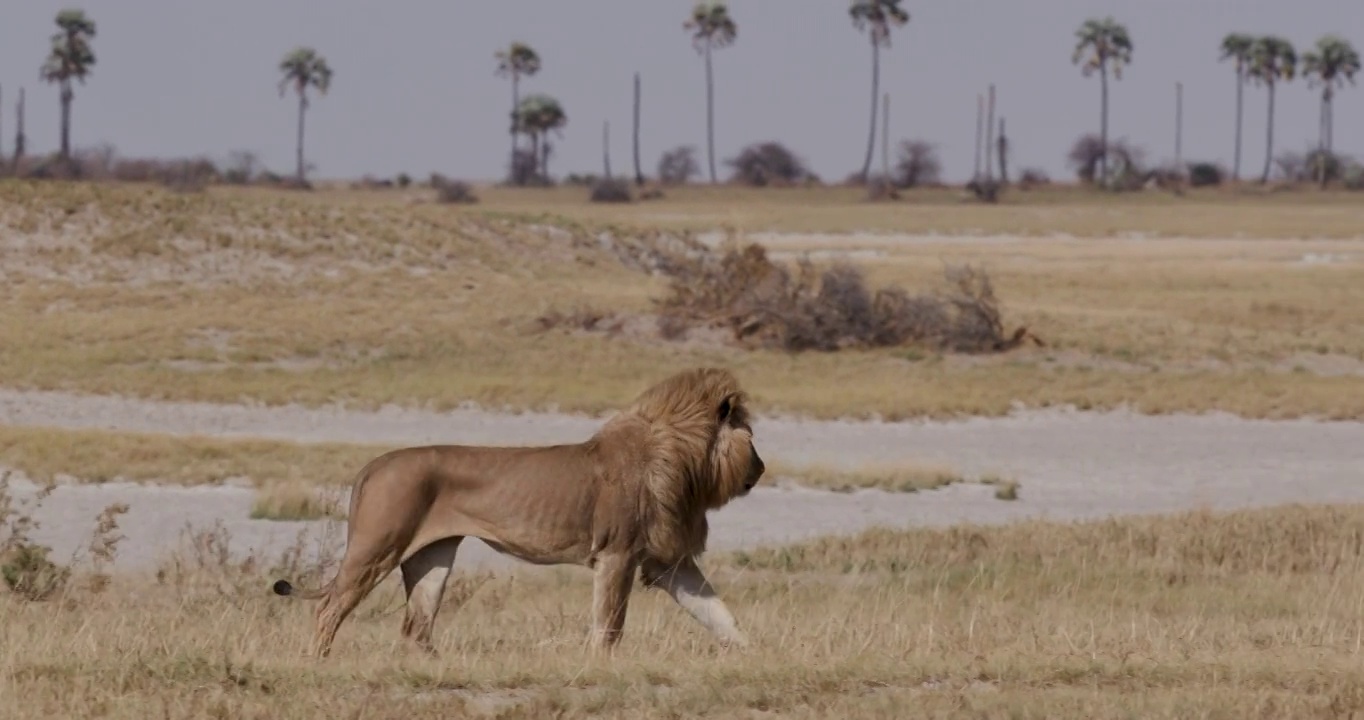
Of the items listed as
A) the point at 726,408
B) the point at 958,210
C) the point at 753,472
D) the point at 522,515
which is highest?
the point at 958,210

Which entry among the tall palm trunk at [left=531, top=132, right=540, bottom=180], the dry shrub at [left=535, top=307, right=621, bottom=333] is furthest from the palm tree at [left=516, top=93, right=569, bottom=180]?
the dry shrub at [left=535, top=307, right=621, bottom=333]

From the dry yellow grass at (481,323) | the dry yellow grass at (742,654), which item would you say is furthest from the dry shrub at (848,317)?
the dry yellow grass at (742,654)

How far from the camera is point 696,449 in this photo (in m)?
9.26

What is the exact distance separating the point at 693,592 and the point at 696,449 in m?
0.60

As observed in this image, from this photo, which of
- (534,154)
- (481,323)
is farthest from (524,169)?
(481,323)

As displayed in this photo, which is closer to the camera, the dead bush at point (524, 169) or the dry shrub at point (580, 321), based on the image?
the dry shrub at point (580, 321)

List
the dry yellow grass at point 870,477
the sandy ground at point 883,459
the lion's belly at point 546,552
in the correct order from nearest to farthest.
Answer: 1. the lion's belly at point 546,552
2. the sandy ground at point 883,459
3. the dry yellow grass at point 870,477

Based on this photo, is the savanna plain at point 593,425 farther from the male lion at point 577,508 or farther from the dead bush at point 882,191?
the dead bush at point 882,191

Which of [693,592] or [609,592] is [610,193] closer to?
[693,592]

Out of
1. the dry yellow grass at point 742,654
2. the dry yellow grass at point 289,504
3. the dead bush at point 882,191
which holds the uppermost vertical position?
the dead bush at point 882,191

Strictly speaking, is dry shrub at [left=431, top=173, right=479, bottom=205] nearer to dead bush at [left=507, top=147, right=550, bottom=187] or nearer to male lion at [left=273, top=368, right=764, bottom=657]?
dead bush at [left=507, top=147, right=550, bottom=187]

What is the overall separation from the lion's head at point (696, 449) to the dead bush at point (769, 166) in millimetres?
133252

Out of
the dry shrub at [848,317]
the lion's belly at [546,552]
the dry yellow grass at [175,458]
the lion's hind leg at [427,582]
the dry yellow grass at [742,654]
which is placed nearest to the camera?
the dry yellow grass at [742,654]

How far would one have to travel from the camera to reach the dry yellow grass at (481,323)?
98.8 feet
